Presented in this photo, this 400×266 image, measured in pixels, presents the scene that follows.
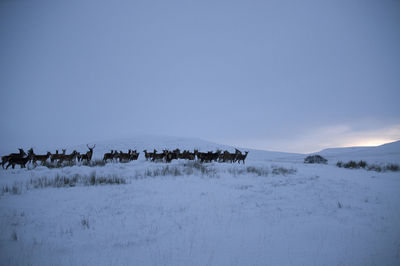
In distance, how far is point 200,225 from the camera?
15.3ft

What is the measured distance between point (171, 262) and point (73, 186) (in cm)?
672

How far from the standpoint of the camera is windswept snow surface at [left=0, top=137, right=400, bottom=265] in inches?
136

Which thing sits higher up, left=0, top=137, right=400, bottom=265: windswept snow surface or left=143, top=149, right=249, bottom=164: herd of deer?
left=143, top=149, right=249, bottom=164: herd of deer

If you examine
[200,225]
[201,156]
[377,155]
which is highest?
[201,156]

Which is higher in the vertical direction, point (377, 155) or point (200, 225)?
point (377, 155)

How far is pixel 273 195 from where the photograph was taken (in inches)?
281

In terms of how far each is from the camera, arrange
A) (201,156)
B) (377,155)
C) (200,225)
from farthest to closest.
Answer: (377,155) < (201,156) < (200,225)

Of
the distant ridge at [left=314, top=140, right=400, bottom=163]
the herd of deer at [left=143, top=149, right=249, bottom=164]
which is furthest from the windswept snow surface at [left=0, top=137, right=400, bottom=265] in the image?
the distant ridge at [left=314, top=140, right=400, bottom=163]

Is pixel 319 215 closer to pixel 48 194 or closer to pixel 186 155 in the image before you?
pixel 48 194

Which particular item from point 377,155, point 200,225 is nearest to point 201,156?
point 200,225

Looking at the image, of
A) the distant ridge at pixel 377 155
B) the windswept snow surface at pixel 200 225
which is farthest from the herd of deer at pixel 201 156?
the distant ridge at pixel 377 155

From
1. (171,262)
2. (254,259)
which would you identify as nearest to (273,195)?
(254,259)

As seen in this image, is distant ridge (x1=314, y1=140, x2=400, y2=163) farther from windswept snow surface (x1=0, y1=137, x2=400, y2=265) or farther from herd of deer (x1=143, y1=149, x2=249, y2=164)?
windswept snow surface (x1=0, y1=137, x2=400, y2=265)

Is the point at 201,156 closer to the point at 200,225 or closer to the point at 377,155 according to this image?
Result: the point at 200,225
